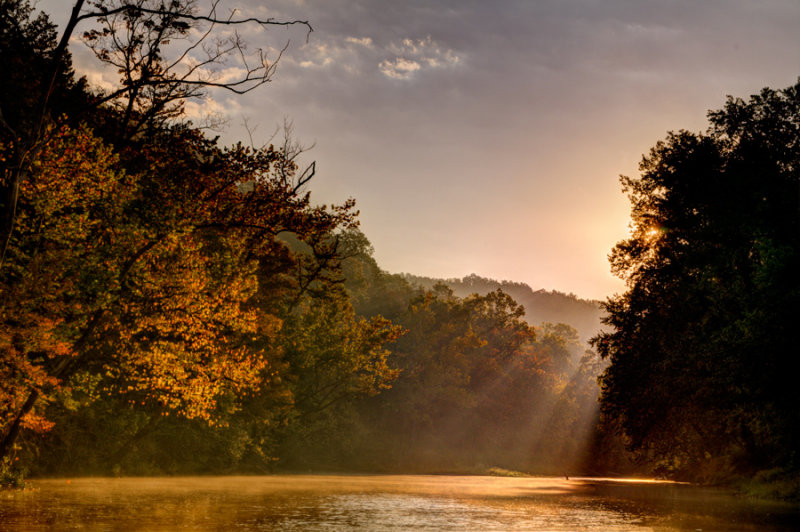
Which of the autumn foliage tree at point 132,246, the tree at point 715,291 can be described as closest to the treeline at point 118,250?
the autumn foliage tree at point 132,246

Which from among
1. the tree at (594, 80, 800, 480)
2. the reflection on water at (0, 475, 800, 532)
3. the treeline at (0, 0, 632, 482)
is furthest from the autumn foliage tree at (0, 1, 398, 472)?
the tree at (594, 80, 800, 480)

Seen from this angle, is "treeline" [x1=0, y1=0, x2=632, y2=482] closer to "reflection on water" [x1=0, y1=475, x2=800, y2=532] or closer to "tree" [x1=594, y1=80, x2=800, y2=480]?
"reflection on water" [x1=0, y1=475, x2=800, y2=532]

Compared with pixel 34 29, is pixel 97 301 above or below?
below

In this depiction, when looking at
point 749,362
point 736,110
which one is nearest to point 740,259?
point 749,362

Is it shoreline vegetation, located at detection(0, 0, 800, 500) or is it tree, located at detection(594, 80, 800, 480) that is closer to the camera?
shoreline vegetation, located at detection(0, 0, 800, 500)

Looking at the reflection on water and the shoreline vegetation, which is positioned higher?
the shoreline vegetation

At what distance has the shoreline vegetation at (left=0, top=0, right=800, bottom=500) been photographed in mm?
25312

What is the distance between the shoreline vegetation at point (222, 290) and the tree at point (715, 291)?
116 mm

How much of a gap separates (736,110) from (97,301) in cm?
3272

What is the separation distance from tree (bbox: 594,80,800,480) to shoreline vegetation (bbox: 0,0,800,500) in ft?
0.38

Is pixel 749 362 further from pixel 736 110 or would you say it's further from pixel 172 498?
pixel 172 498

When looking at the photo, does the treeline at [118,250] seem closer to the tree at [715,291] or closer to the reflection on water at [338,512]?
the reflection on water at [338,512]

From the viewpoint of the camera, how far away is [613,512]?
26.6 m

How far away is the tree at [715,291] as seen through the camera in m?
31.5
